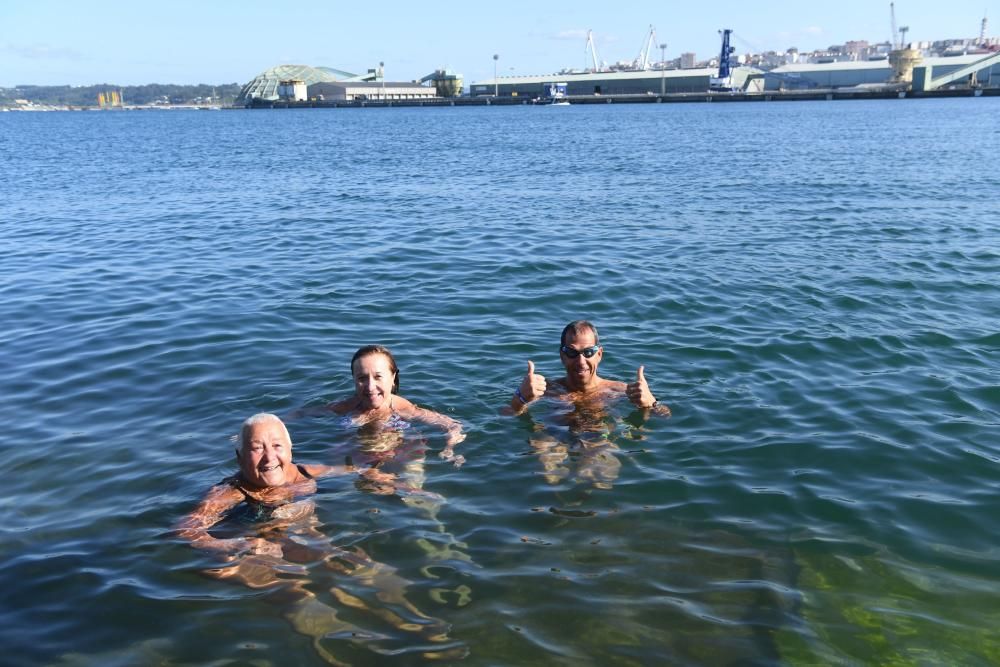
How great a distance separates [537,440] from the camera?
8.26m

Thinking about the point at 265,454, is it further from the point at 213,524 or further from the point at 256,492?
the point at 213,524

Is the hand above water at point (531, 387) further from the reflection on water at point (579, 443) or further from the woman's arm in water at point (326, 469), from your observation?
the woman's arm in water at point (326, 469)

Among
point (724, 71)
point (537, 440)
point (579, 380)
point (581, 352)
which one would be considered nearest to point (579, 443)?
point (537, 440)

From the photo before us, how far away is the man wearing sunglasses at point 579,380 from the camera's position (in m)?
8.12

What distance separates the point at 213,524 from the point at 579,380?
3.88 metres

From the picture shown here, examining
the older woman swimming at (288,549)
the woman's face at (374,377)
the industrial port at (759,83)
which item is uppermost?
the industrial port at (759,83)

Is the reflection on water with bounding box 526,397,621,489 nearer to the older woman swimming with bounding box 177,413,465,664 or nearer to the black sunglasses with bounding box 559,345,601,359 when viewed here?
the black sunglasses with bounding box 559,345,601,359

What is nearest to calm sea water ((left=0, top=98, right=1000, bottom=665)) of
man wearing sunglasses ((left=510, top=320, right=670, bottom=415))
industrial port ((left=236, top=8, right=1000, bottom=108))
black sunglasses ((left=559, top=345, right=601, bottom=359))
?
man wearing sunglasses ((left=510, top=320, right=670, bottom=415))

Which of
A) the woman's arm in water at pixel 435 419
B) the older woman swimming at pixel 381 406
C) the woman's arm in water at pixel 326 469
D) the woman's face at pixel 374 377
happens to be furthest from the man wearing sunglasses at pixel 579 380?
the woman's arm in water at pixel 326 469

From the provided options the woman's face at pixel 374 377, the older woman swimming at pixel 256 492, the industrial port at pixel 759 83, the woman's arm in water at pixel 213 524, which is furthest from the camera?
the industrial port at pixel 759 83

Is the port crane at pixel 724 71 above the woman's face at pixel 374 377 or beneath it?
above

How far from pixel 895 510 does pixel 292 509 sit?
5103 millimetres

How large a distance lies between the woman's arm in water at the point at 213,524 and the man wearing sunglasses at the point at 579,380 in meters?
2.98

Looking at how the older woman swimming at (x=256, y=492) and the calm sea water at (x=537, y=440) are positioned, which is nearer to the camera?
the calm sea water at (x=537, y=440)
